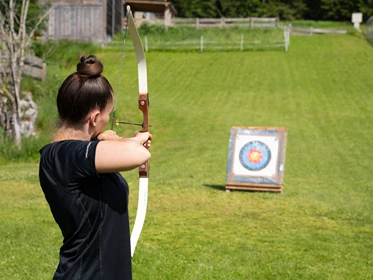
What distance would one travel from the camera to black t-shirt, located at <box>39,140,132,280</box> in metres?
2.45

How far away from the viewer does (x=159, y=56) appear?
33125mm

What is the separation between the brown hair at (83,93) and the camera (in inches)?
97.4

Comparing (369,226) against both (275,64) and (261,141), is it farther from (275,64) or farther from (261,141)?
(275,64)

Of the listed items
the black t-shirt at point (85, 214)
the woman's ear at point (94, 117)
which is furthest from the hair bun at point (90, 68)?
the black t-shirt at point (85, 214)

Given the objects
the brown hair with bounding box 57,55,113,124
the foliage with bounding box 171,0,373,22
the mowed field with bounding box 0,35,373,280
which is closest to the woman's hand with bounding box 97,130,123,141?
the brown hair with bounding box 57,55,113,124

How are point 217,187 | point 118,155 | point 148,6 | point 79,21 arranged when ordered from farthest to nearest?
1. point 148,6
2. point 79,21
3. point 217,187
4. point 118,155

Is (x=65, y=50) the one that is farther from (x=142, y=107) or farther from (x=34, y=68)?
(x=142, y=107)

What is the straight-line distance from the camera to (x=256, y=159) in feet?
37.3

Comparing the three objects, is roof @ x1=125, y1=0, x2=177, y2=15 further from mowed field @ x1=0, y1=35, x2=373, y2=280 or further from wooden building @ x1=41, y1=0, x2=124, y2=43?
mowed field @ x1=0, y1=35, x2=373, y2=280

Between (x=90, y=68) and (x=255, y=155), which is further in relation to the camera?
(x=255, y=155)

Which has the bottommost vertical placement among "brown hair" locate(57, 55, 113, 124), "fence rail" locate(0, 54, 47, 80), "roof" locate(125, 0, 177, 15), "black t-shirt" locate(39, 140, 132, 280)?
"fence rail" locate(0, 54, 47, 80)

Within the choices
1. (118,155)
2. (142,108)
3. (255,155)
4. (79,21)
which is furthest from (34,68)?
(118,155)

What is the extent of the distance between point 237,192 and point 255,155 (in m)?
0.80

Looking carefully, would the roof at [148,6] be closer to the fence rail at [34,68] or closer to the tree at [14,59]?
the fence rail at [34,68]
